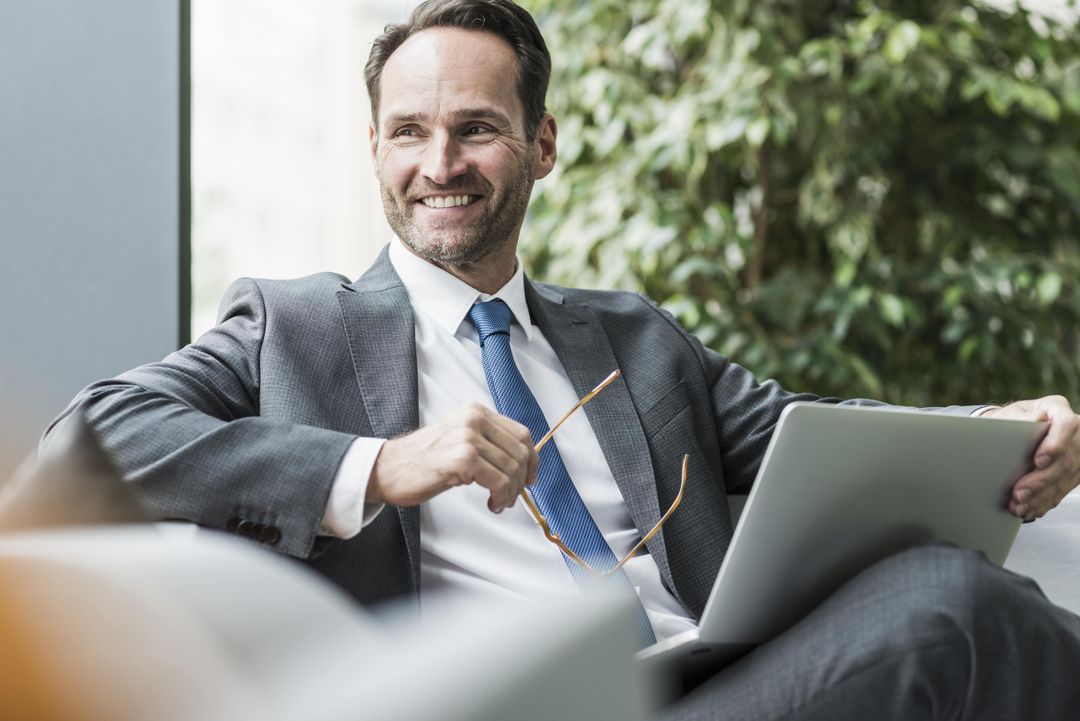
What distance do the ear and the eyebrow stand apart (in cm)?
17

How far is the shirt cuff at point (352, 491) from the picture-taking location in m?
1.19

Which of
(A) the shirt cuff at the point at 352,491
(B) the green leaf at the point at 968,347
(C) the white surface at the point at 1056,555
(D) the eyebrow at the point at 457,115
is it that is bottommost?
(B) the green leaf at the point at 968,347

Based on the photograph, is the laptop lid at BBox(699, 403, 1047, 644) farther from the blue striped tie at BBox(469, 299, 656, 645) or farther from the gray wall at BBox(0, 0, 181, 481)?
the gray wall at BBox(0, 0, 181, 481)

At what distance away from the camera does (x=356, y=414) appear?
145 centimetres

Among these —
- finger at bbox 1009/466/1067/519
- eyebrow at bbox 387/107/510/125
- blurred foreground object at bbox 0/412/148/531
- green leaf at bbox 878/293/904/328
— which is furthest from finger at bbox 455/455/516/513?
green leaf at bbox 878/293/904/328

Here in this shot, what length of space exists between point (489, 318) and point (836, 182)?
144 cm

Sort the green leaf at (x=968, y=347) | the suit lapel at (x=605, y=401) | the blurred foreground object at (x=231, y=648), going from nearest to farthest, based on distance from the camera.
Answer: the blurred foreground object at (x=231, y=648)
the suit lapel at (x=605, y=401)
the green leaf at (x=968, y=347)

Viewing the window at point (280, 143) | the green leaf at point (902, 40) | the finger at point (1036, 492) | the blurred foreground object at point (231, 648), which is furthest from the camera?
the window at point (280, 143)

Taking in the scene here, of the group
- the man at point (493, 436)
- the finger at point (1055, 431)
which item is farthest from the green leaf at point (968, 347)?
the finger at point (1055, 431)

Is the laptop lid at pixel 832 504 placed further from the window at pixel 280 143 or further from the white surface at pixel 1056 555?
→ the window at pixel 280 143

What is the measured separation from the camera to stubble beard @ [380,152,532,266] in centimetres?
169

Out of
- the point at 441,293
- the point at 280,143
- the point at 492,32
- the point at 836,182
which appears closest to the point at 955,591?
the point at 441,293

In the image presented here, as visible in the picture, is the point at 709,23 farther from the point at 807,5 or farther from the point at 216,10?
the point at 216,10

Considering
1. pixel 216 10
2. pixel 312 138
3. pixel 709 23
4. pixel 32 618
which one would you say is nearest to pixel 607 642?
pixel 32 618
